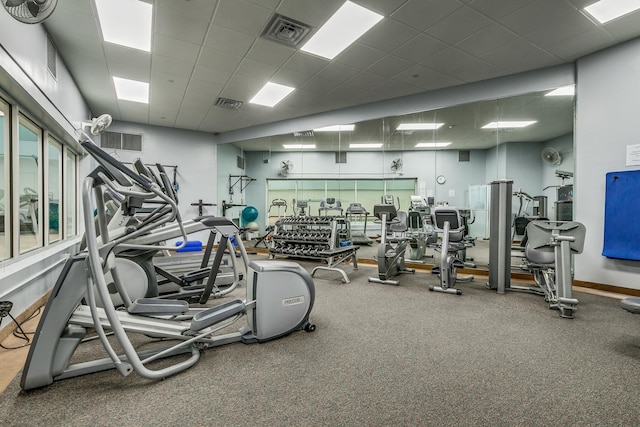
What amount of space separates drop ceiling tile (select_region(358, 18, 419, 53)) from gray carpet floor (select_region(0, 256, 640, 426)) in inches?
138

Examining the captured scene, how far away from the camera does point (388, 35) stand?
3.77 meters

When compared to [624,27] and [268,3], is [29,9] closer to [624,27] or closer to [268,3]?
[268,3]

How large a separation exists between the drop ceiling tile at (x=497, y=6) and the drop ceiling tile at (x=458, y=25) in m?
0.07

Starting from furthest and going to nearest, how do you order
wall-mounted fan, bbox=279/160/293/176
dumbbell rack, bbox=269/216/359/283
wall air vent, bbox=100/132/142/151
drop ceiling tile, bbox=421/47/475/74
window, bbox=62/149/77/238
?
wall-mounted fan, bbox=279/160/293/176 → wall air vent, bbox=100/132/142/151 → window, bbox=62/149/77/238 → dumbbell rack, bbox=269/216/359/283 → drop ceiling tile, bbox=421/47/475/74

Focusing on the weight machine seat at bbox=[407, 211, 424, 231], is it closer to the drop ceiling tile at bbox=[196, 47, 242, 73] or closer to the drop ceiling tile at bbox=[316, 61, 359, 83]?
the drop ceiling tile at bbox=[316, 61, 359, 83]

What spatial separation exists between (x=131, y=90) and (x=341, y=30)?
14.4 feet

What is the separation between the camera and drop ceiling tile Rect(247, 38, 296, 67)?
4.01m

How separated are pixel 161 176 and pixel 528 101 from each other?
5.78 metres

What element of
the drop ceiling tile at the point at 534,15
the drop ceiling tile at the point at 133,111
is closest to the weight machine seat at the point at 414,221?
the drop ceiling tile at the point at 534,15

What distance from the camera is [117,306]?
274 cm

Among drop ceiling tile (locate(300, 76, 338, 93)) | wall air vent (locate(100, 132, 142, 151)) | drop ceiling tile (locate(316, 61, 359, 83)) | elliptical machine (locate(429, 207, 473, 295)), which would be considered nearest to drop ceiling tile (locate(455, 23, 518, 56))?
drop ceiling tile (locate(316, 61, 359, 83))

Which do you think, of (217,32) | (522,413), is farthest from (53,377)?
(217,32)

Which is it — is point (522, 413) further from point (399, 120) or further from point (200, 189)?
point (200, 189)

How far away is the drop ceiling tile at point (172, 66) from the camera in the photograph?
4.39m
